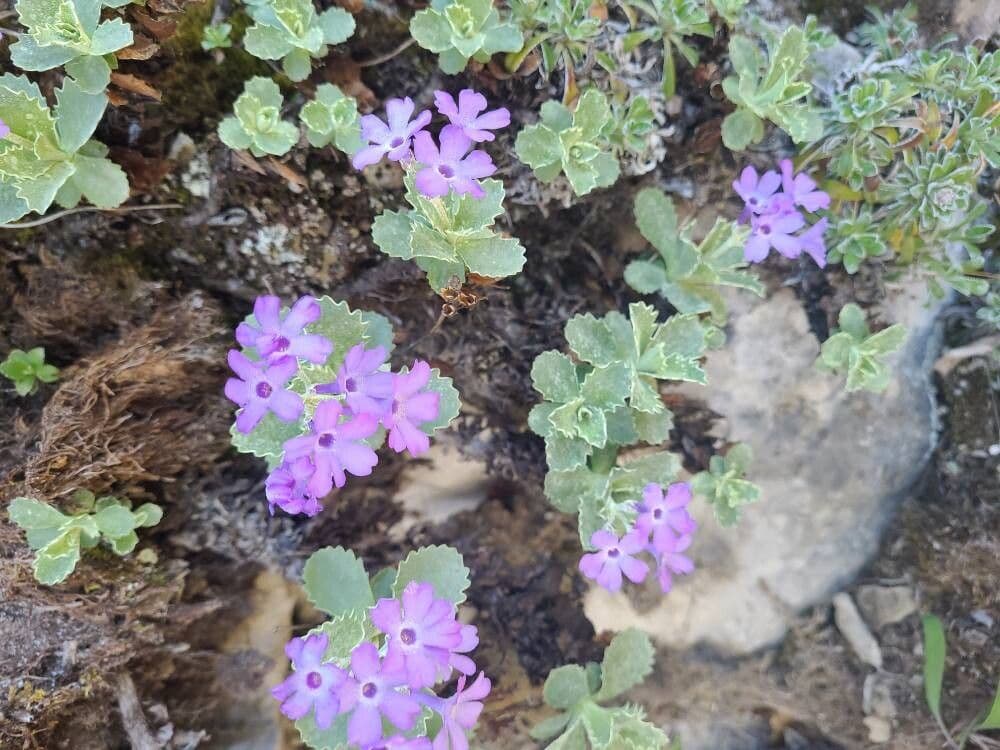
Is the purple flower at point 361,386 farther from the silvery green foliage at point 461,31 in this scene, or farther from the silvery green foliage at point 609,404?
the silvery green foliage at point 461,31

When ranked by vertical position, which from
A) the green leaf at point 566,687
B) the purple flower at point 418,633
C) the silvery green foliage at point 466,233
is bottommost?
the green leaf at point 566,687

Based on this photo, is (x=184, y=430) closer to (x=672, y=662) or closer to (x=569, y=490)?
(x=569, y=490)

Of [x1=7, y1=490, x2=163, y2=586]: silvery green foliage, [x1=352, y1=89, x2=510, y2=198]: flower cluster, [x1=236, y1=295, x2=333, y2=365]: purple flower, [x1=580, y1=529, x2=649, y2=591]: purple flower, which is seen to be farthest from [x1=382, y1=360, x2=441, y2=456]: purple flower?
[x1=7, y1=490, x2=163, y2=586]: silvery green foliage

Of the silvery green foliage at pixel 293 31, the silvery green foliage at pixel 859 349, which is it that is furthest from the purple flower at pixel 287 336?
the silvery green foliage at pixel 859 349

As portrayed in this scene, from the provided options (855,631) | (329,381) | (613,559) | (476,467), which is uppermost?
(329,381)

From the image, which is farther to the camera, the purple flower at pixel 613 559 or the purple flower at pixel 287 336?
the purple flower at pixel 613 559

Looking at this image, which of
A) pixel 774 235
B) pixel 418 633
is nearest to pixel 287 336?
pixel 418 633

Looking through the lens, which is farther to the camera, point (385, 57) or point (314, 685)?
point (385, 57)

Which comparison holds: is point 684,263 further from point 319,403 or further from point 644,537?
point 319,403
